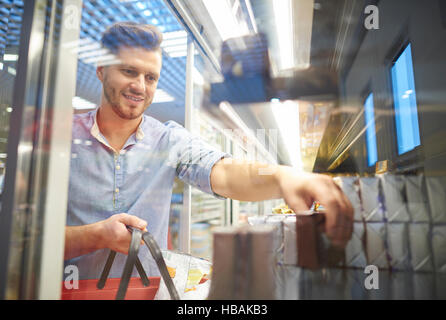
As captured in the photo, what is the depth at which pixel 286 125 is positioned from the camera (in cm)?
91

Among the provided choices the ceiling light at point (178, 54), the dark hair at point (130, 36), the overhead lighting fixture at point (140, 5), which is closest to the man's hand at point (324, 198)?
the ceiling light at point (178, 54)

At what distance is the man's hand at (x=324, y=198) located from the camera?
79 centimetres

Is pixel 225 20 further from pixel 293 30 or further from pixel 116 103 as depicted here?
pixel 116 103

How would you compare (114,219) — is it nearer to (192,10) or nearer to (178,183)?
(178,183)

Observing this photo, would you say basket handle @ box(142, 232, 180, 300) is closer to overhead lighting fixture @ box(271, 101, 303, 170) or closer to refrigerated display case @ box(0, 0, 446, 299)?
refrigerated display case @ box(0, 0, 446, 299)

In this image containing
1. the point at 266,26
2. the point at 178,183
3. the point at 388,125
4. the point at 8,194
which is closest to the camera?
the point at 8,194

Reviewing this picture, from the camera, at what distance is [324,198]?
80 cm

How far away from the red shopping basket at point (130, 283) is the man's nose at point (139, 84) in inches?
23.7

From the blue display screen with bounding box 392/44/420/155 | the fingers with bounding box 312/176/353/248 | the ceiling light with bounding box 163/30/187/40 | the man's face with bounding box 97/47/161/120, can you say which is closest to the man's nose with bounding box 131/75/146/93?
the man's face with bounding box 97/47/161/120

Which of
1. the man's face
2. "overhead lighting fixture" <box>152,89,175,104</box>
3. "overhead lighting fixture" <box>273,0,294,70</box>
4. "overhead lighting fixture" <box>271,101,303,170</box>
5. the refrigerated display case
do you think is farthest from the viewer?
"overhead lighting fixture" <box>152,89,175,104</box>

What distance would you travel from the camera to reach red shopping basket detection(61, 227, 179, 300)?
2.99 ft

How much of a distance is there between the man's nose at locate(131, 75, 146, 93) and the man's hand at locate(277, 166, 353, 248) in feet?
2.36

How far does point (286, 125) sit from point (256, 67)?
274 mm
